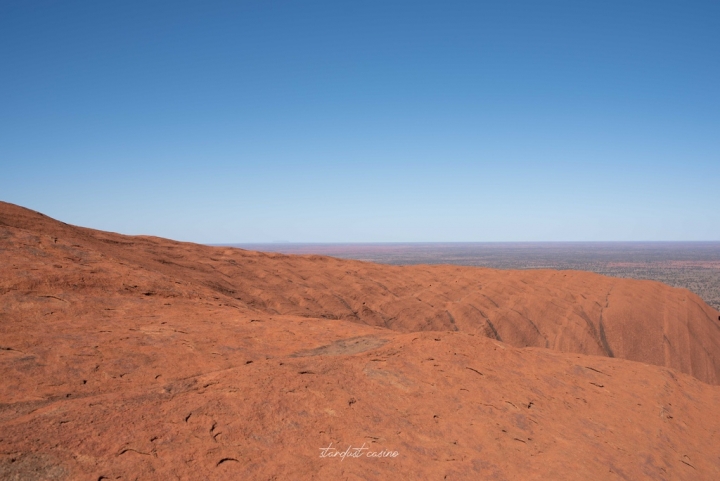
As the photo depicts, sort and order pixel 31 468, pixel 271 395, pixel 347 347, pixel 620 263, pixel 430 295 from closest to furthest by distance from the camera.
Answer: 1. pixel 31 468
2. pixel 271 395
3. pixel 347 347
4. pixel 430 295
5. pixel 620 263

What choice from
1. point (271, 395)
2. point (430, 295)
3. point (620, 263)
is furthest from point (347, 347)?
point (620, 263)

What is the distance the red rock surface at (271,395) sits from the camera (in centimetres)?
339

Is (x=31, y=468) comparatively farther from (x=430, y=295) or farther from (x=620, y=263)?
(x=620, y=263)

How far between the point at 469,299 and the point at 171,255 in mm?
9929

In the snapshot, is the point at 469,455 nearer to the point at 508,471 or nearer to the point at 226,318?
the point at 508,471

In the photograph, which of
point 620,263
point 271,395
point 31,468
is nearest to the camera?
point 31,468

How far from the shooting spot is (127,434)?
3367 millimetres

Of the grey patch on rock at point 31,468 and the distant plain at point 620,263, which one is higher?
the grey patch on rock at point 31,468

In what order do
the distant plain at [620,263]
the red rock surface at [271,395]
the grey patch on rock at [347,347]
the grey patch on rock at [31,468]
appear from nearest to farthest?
1. the grey patch on rock at [31,468]
2. the red rock surface at [271,395]
3. the grey patch on rock at [347,347]
4. the distant plain at [620,263]

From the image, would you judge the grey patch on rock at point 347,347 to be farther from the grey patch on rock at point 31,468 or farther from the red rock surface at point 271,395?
the grey patch on rock at point 31,468

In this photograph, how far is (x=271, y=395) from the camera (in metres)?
4.30

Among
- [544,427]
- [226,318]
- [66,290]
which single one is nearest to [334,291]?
[226,318]

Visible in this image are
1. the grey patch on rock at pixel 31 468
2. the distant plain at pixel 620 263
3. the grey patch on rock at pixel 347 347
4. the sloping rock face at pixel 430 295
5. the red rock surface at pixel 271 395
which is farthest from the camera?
the distant plain at pixel 620 263

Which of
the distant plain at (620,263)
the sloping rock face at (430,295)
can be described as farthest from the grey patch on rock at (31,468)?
the distant plain at (620,263)
